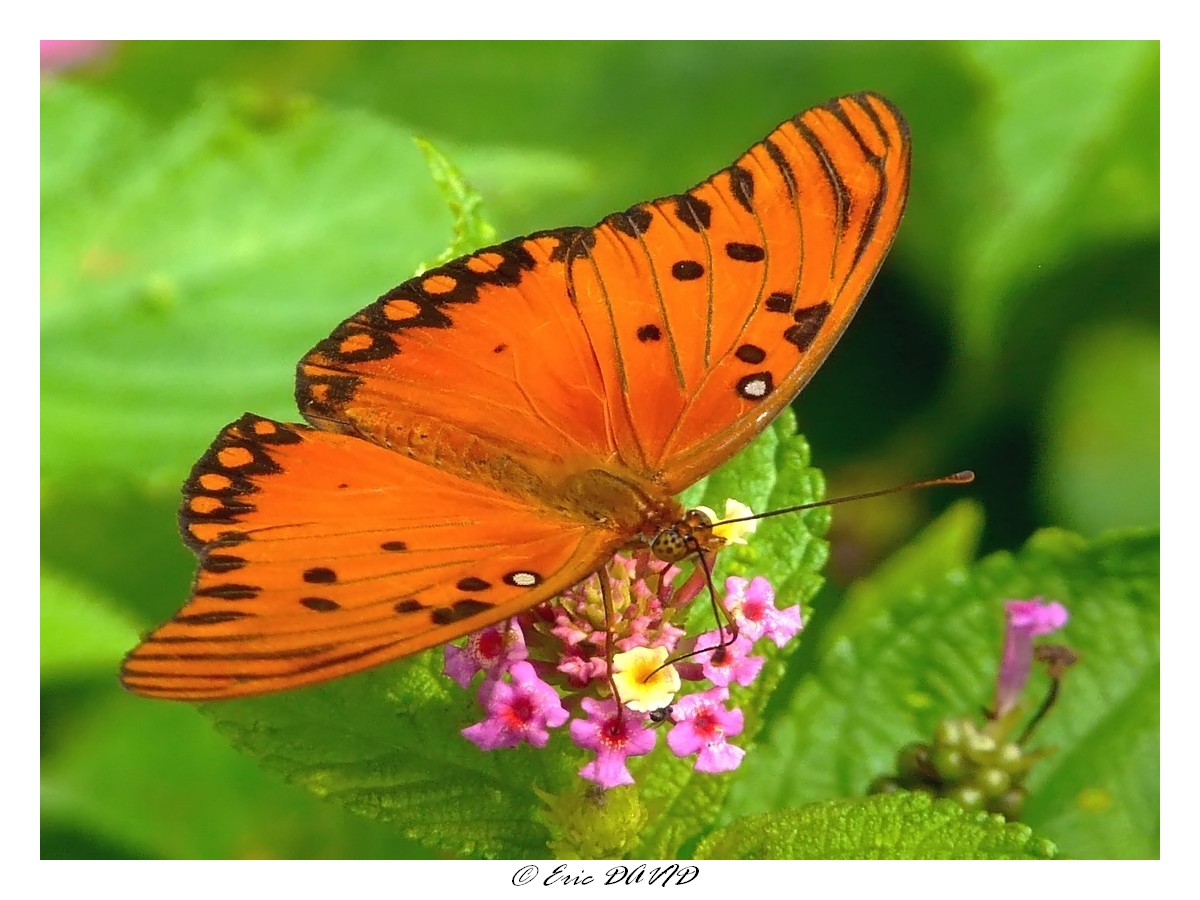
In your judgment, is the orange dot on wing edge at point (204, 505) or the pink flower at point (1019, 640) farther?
the pink flower at point (1019, 640)

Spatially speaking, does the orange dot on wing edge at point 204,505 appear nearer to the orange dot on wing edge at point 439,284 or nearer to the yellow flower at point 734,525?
the orange dot on wing edge at point 439,284

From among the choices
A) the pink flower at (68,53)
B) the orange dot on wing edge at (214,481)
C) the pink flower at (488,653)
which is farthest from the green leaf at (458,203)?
the pink flower at (68,53)

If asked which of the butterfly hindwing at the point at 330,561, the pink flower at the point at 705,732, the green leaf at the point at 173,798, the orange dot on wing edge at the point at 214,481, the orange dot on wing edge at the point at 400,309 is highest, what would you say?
the orange dot on wing edge at the point at 400,309

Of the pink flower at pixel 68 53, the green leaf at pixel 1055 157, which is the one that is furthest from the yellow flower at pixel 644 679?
the pink flower at pixel 68 53

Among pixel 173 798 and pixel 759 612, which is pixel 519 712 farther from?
pixel 173 798

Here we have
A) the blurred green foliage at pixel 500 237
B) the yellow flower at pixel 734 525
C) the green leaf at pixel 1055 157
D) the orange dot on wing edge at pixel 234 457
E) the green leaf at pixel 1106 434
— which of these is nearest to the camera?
the orange dot on wing edge at pixel 234 457

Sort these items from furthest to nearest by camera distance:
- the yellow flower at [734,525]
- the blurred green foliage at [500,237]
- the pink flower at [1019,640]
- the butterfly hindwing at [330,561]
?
the blurred green foliage at [500,237], the pink flower at [1019,640], the yellow flower at [734,525], the butterfly hindwing at [330,561]

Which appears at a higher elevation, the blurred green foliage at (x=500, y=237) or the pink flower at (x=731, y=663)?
the blurred green foliage at (x=500, y=237)

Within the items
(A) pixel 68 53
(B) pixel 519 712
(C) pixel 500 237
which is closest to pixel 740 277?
(B) pixel 519 712
